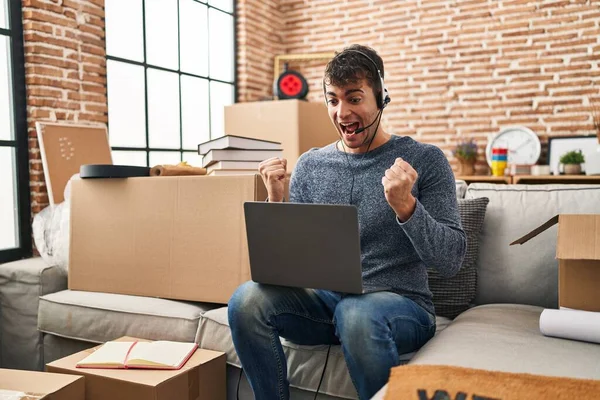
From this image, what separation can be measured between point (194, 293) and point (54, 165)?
3.94ft

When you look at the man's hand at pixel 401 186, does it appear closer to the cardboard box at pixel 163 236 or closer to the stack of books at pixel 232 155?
the cardboard box at pixel 163 236

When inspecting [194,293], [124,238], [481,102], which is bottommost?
[194,293]

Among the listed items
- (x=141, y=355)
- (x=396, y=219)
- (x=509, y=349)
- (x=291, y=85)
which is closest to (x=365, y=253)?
(x=396, y=219)

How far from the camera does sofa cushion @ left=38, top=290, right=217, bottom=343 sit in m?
1.84

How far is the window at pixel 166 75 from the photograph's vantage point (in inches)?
134

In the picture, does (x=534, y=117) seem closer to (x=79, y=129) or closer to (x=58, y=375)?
(x=79, y=129)

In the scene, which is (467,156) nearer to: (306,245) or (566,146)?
(566,146)

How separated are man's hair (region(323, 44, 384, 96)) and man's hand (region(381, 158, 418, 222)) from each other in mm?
318

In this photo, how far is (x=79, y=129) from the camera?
111 inches

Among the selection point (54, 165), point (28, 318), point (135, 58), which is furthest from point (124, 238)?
point (135, 58)

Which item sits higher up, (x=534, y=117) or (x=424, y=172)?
(x=534, y=117)

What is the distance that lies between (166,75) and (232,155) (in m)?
2.19

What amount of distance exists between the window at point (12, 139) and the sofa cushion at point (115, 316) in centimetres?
74

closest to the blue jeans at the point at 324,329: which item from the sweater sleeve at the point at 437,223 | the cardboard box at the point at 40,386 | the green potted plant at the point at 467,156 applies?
the sweater sleeve at the point at 437,223
